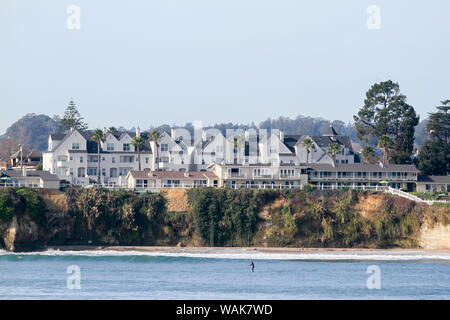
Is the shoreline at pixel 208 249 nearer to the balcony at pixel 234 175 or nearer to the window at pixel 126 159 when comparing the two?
the balcony at pixel 234 175

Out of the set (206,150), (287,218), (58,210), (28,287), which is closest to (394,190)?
(287,218)

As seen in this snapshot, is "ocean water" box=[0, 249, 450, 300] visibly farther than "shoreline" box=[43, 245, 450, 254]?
No

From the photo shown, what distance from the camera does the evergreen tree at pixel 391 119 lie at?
4444 inches

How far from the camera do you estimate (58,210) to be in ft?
271

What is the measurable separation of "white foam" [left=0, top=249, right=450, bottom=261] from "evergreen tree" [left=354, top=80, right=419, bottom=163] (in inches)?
1251

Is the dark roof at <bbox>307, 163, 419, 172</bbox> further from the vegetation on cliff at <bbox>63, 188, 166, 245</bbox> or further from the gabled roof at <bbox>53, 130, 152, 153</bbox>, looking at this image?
the vegetation on cliff at <bbox>63, 188, 166, 245</bbox>

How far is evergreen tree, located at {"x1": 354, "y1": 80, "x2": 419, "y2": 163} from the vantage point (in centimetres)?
11288

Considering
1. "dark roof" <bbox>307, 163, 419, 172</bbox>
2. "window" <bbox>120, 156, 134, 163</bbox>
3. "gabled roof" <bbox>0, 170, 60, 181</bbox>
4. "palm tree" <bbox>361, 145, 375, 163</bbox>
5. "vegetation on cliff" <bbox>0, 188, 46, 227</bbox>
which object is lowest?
"vegetation on cliff" <bbox>0, 188, 46, 227</bbox>

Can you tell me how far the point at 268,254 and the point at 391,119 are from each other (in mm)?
42458

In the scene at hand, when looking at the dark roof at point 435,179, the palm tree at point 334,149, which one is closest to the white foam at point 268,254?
the dark roof at point 435,179

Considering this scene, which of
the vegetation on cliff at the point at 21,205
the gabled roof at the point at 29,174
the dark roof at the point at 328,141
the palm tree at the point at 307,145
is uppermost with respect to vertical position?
the dark roof at the point at 328,141

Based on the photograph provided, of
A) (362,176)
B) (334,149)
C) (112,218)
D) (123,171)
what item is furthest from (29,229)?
(334,149)

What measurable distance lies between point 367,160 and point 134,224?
136 feet

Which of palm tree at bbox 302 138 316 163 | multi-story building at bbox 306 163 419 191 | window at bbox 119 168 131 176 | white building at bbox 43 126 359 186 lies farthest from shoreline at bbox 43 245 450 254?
window at bbox 119 168 131 176
